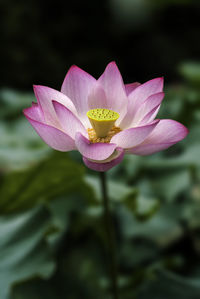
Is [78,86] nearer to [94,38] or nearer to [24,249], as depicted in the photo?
[24,249]

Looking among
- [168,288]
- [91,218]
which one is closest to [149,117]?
[168,288]

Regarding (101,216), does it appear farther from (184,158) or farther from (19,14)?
(19,14)

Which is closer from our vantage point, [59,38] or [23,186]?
[23,186]

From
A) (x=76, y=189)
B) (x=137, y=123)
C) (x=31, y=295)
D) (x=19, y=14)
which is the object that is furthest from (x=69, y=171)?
(x=19, y=14)

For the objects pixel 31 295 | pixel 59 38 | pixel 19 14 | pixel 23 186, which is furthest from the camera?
pixel 59 38

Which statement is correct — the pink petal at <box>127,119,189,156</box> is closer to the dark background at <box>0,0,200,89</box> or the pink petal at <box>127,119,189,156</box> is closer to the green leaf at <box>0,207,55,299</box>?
the green leaf at <box>0,207,55,299</box>

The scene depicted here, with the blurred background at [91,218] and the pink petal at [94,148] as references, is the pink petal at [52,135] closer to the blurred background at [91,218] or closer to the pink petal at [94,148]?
the pink petal at [94,148]
